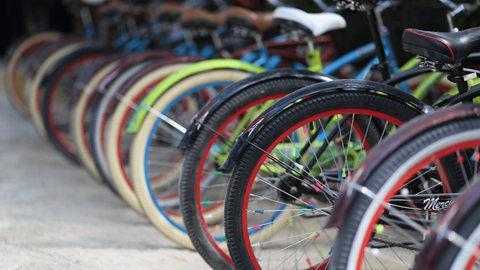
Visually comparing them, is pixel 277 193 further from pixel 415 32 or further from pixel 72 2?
pixel 72 2

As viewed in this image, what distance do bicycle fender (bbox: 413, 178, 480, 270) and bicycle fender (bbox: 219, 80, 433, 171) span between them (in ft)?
1.81

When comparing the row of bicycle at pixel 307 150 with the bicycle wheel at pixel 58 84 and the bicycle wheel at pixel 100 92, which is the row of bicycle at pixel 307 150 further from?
the bicycle wheel at pixel 58 84

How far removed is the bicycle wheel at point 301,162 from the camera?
152 centimetres

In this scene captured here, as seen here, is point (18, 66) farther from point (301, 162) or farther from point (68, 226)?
point (301, 162)

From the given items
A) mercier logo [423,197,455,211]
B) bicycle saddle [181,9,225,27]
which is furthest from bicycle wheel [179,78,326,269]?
bicycle saddle [181,9,225,27]

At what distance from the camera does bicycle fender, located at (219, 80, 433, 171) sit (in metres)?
1.51

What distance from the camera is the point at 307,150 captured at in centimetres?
186

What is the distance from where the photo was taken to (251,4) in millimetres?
4559

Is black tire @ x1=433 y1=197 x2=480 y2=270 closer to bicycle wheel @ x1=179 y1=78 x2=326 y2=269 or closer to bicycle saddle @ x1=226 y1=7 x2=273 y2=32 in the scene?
bicycle wheel @ x1=179 y1=78 x2=326 y2=269

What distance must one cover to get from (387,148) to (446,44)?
51cm

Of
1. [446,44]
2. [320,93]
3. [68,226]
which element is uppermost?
[446,44]

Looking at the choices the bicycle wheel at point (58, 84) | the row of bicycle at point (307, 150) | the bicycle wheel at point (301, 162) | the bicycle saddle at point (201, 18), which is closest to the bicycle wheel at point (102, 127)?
the row of bicycle at point (307, 150)

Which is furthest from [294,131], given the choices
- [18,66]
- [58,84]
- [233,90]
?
[18,66]

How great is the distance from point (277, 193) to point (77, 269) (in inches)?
36.5
